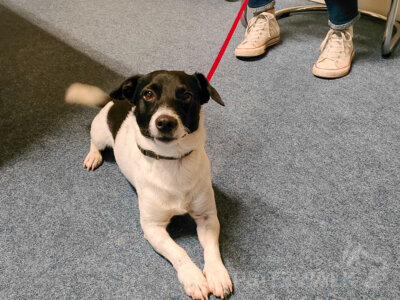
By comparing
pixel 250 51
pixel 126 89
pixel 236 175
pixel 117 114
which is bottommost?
pixel 236 175

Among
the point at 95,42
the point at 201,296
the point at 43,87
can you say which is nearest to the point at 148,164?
the point at 201,296

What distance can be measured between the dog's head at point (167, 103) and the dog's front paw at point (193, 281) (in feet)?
1.28

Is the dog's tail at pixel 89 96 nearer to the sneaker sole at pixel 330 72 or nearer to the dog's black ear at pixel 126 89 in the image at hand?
the dog's black ear at pixel 126 89

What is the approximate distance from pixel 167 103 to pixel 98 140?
0.57 meters

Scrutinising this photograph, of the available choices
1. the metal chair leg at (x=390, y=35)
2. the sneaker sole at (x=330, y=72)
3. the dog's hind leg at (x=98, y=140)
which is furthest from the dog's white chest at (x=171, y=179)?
the metal chair leg at (x=390, y=35)

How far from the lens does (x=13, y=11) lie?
2609mm

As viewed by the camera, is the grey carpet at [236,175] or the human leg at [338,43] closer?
the grey carpet at [236,175]

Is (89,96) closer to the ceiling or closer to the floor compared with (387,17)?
closer to the floor

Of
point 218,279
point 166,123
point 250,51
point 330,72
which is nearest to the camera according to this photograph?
point 166,123

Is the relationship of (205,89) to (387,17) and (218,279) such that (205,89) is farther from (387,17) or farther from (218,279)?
(387,17)

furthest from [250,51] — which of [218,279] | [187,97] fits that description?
[218,279]

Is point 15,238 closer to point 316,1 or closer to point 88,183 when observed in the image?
point 88,183

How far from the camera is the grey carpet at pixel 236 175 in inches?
41.9

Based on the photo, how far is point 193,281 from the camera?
1.00 m
